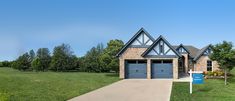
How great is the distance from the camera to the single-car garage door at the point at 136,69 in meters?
37.3

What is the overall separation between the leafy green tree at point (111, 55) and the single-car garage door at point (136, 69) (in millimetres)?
4106

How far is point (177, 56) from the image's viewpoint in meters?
36.3

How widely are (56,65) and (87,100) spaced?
2113 inches

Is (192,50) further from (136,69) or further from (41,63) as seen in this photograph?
(41,63)

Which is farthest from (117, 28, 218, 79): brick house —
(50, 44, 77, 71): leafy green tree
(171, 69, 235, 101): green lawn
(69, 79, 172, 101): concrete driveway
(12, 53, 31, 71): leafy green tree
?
(12, 53, 31, 71): leafy green tree

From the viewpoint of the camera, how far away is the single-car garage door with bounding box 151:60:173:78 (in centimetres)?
3678

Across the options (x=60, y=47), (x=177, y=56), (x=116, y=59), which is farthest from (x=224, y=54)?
(x=60, y=47)

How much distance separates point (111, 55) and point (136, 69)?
19.2ft

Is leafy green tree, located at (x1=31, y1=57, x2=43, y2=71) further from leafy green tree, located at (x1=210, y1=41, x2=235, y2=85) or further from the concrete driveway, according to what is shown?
the concrete driveway

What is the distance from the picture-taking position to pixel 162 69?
37.0 m

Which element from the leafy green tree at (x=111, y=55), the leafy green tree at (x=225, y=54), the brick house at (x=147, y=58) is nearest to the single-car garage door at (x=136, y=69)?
the brick house at (x=147, y=58)

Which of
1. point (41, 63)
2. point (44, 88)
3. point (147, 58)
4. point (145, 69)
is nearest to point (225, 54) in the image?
point (147, 58)

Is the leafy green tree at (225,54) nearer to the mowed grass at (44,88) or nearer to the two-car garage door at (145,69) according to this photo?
the two-car garage door at (145,69)

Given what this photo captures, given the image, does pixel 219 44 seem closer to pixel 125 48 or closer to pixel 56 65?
pixel 125 48
